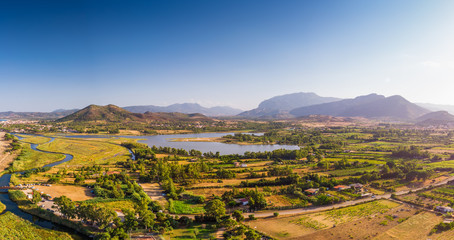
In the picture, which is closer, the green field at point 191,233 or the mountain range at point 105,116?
the green field at point 191,233

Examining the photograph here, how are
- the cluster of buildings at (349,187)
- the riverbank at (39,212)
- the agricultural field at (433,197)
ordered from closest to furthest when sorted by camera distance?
the riverbank at (39,212) < the agricultural field at (433,197) < the cluster of buildings at (349,187)

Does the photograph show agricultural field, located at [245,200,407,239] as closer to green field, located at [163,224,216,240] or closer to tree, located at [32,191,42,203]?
green field, located at [163,224,216,240]

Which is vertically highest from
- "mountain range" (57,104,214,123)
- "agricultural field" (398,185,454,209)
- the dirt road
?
"mountain range" (57,104,214,123)

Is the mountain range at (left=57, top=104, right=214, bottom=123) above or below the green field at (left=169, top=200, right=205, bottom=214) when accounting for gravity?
above

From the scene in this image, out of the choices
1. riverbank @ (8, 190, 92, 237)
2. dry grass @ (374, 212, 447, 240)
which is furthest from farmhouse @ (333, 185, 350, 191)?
riverbank @ (8, 190, 92, 237)

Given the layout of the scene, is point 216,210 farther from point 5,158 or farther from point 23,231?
point 5,158

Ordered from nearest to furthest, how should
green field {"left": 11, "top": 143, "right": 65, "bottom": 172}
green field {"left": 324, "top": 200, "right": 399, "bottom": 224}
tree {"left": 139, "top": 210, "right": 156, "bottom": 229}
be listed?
tree {"left": 139, "top": 210, "right": 156, "bottom": 229}
green field {"left": 324, "top": 200, "right": 399, "bottom": 224}
green field {"left": 11, "top": 143, "right": 65, "bottom": 172}

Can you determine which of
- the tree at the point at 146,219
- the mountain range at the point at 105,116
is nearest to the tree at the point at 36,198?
the tree at the point at 146,219

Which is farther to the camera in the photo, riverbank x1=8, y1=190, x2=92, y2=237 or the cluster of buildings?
the cluster of buildings

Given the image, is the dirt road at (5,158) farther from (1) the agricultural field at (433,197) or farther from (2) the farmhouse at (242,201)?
(1) the agricultural field at (433,197)
